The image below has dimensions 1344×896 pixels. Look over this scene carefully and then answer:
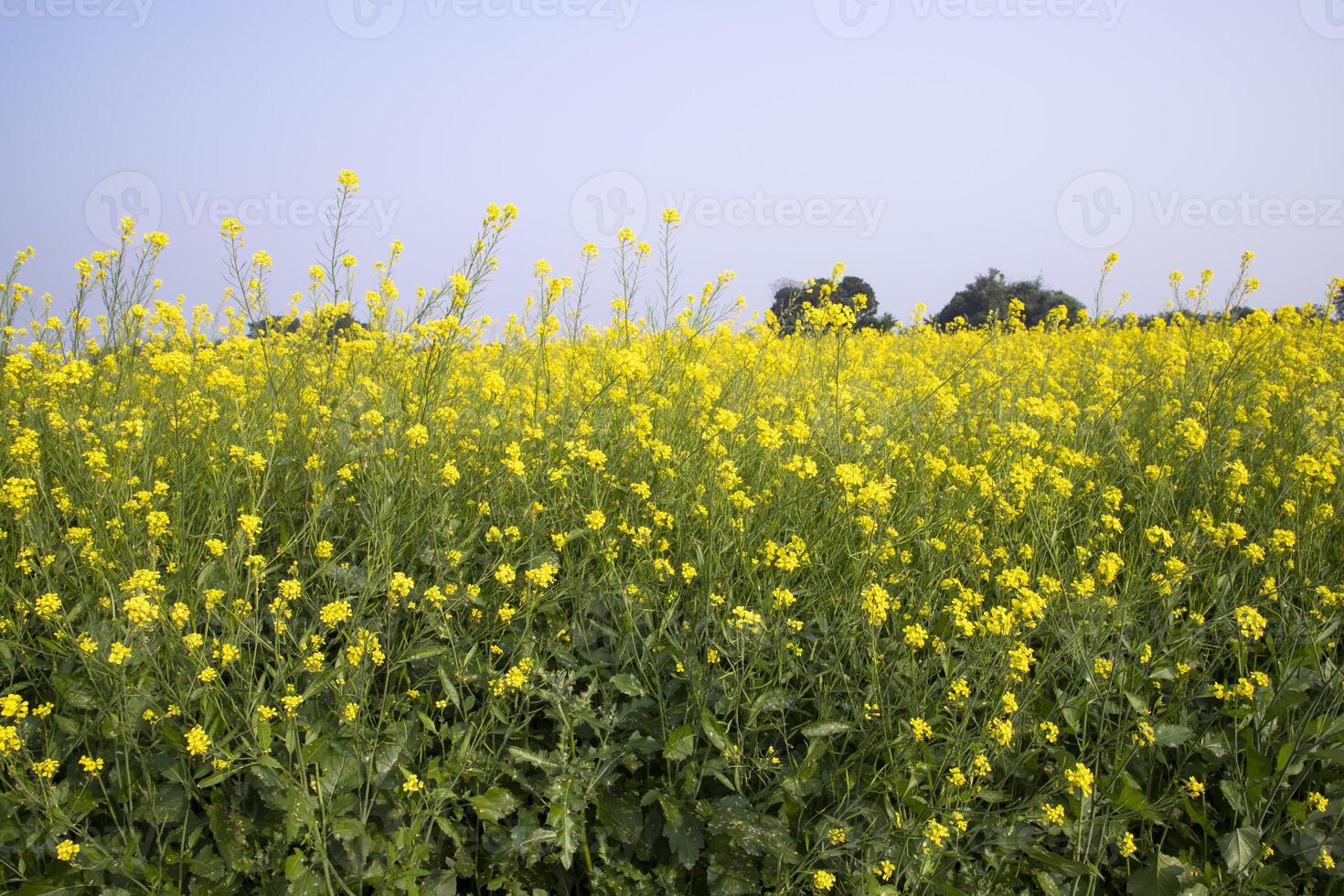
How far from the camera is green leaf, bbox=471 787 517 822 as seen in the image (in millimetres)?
1827

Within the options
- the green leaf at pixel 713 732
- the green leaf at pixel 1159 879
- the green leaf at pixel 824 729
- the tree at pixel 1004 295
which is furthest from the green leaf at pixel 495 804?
the tree at pixel 1004 295

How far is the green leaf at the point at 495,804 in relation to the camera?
1.83 meters

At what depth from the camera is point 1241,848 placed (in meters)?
2.00

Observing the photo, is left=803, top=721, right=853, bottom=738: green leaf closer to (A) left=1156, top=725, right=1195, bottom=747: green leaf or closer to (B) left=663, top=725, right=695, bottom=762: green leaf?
(B) left=663, top=725, right=695, bottom=762: green leaf

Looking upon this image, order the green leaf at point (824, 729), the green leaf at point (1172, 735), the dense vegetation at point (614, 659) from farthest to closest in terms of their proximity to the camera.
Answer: the green leaf at point (1172, 735) < the green leaf at point (824, 729) < the dense vegetation at point (614, 659)

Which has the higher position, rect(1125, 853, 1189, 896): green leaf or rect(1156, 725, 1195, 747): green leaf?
rect(1156, 725, 1195, 747): green leaf

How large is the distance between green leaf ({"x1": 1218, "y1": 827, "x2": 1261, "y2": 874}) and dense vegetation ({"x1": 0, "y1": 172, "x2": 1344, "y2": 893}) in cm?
1

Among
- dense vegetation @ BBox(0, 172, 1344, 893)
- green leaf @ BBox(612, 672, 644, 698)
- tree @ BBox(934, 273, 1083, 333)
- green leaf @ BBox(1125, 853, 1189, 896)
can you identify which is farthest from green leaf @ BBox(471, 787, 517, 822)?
tree @ BBox(934, 273, 1083, 333)

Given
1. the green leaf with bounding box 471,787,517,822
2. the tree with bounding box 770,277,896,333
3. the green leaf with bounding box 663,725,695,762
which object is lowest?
the green leaf with bounding box 471,787,517,822

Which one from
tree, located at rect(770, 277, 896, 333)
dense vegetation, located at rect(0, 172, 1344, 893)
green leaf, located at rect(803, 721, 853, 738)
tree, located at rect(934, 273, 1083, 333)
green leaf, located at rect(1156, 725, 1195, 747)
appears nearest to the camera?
dense vegetation, located at rect(0, 172, 1344, 893)

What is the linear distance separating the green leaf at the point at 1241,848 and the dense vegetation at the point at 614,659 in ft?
0.03

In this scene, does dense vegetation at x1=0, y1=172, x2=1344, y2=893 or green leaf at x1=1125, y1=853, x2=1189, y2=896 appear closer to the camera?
dense vegetation at x1=0, y1=172, x2=1344, y2=893

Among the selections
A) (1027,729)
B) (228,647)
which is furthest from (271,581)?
(1027,729)

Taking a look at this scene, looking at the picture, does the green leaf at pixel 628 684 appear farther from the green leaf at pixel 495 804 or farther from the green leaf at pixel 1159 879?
the green leaf at pixel 1159 879
